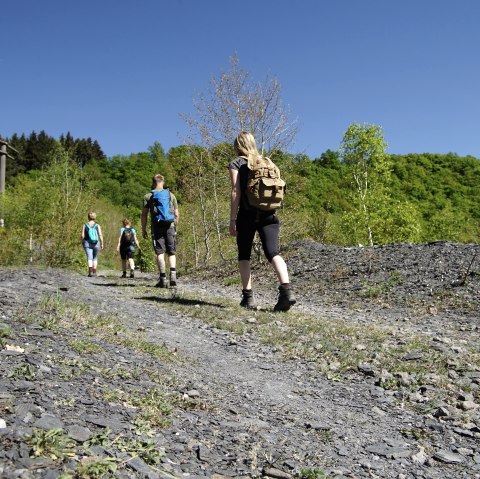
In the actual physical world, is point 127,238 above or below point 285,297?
above

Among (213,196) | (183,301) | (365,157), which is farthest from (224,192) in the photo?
(365,157)

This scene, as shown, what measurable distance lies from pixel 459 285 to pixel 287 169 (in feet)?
26.5

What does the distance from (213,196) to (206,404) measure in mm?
16236

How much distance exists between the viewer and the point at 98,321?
4445 millimetres

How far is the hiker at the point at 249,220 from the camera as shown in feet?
19.9

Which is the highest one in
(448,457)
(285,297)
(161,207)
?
(161,207)

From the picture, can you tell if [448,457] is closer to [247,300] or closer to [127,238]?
[247,300]

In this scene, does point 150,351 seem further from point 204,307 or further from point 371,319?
point 371,319

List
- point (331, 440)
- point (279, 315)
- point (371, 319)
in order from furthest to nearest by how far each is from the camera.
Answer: point (371, 319)
point (279, 315)
point (331, 440)

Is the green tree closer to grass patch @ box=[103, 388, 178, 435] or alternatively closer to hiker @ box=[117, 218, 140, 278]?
hiker @ box=[117, 218, 140, 278]

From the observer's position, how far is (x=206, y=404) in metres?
2.75

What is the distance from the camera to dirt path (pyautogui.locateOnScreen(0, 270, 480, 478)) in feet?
6.95

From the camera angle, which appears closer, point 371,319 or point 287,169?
point 371,319

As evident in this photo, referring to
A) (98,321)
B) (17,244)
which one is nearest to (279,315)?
(98,321)
